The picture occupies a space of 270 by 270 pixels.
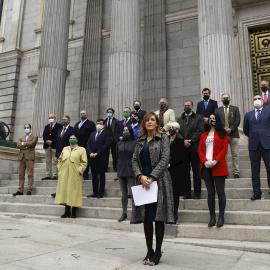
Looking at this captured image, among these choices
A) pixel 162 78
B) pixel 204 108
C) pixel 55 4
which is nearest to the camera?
pixel 204 108

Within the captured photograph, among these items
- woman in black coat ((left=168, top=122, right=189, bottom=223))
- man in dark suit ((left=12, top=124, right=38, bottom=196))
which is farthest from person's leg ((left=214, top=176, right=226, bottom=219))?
man in dark suit ((left=12, top=124, right=38, bottom=196))

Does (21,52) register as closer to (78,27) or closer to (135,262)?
(78,27)

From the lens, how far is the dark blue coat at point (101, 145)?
307 inches

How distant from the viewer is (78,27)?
60.9ft

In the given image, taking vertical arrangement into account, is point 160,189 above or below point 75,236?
above

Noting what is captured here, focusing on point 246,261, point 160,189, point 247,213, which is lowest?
point 246,261

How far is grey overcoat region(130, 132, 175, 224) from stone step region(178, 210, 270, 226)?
88.6 inches

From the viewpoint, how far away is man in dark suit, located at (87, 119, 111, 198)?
7648 millimetres

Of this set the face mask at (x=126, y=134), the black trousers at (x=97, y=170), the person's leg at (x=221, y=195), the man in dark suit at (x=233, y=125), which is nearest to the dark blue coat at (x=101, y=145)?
the black trousers at (x=97, y=170)

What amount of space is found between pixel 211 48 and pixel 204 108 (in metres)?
2.95

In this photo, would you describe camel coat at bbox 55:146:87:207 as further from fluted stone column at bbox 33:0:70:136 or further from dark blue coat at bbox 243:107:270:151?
fluted stone column at bbox 33:0:70:136

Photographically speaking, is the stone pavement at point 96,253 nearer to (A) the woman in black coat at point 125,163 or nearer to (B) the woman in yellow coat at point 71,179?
(A) the woman in black coat at point 125,163

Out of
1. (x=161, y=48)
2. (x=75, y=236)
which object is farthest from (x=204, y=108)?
(x=161, y=48)

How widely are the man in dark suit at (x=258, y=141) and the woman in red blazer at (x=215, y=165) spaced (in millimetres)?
1045
